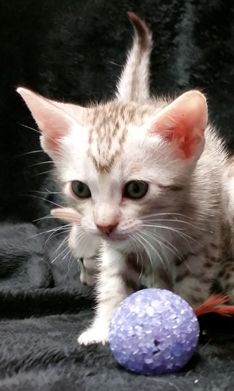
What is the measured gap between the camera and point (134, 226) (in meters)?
1.03

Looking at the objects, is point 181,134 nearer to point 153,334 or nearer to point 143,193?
point 143,193

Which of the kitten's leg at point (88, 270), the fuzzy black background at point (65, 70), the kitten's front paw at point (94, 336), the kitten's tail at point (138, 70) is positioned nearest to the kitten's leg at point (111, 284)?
the kitten's front paw at point (94, 336)

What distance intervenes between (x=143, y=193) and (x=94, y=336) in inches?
11.6

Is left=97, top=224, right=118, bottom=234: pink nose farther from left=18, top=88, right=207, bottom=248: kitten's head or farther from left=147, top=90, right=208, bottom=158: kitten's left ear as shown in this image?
left=147, top=90, right=208, bottom=158: kitten's left ear

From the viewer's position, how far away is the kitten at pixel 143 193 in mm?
1031

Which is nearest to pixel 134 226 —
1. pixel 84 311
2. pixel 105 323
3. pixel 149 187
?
pixel 149 187

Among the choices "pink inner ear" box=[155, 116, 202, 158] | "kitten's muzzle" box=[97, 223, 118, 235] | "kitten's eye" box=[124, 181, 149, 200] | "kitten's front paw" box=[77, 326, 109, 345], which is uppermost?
"pink inner ear" box=[155, 116, 202, 158]

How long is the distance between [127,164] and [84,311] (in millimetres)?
444

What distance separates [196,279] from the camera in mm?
1184

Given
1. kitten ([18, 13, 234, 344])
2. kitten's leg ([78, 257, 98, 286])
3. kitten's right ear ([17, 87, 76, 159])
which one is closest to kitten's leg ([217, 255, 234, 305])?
kitten ([18, 13, 234, 344])

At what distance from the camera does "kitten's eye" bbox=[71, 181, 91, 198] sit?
1089 millimetres

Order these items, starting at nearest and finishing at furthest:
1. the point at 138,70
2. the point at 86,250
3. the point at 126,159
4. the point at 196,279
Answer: the point at 126,159
the point at 196,279
the point at 86,250
the point at 138,70

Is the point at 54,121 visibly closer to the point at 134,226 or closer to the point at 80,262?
the point at 134,226

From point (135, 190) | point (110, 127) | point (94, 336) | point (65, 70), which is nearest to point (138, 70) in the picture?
point (65, 70)
